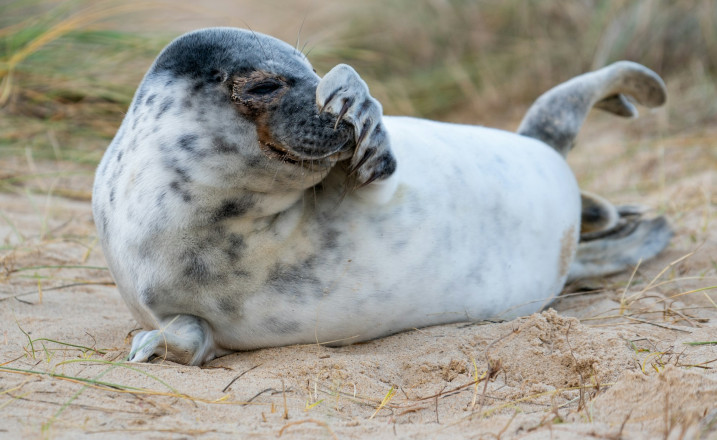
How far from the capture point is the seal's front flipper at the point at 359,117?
87.3 inches

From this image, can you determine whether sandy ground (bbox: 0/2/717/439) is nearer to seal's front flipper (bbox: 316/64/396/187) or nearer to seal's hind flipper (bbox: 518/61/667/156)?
seal's front flipper (bbox: 316/64/396/187)

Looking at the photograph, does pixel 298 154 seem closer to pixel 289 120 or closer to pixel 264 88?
pixel 289 120

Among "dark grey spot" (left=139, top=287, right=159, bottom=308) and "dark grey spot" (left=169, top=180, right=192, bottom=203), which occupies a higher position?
"dark grey spot" (left=169, top=180, right=192, bottom=203)

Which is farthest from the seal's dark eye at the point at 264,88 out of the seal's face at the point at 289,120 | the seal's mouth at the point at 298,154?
the seal's mouth at the point at 298,154

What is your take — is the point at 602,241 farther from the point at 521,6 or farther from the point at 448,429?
the point at 521,6

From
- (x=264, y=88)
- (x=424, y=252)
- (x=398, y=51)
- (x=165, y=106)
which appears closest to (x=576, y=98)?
(x=424, y=252)

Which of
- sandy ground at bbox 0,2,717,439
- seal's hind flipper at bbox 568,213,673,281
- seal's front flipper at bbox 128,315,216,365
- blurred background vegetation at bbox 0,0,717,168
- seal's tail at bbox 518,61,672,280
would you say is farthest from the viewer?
blurred background vegetation at bbox 0,0,717,168

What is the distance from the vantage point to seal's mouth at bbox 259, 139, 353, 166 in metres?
2.27

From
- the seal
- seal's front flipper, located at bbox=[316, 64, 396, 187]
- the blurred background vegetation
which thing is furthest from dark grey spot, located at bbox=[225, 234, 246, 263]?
the blurred background vegetation

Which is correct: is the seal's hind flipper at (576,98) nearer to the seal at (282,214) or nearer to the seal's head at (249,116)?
the seal at (282,214)

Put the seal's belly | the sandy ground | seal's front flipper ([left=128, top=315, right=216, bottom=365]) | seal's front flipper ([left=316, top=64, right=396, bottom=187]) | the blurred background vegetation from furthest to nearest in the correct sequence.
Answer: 1. the blurred background vegetation
2. the seal's belly
3. seal's front flipper ([left=128, top=315, right=216, bottom=365])
4. seal's front flipper ([left=316, top=64, right=396, bottom=187])
5. the sandy ground

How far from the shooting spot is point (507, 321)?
2.70 m

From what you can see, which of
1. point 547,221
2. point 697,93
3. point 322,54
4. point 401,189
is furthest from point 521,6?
point 401,189

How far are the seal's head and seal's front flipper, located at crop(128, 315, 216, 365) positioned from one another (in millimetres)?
437
